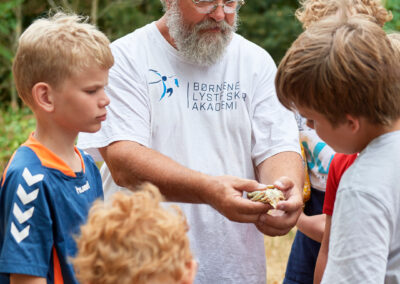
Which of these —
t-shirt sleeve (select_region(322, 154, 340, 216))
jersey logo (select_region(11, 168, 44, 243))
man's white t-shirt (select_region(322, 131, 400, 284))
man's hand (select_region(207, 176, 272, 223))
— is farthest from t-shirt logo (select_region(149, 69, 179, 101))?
man's white t-shirt (select_region(322, 131, 400, 284))

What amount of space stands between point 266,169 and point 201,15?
2.95 ft

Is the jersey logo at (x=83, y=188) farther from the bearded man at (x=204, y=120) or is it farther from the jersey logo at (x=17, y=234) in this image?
the bearded man at (x=204, y=120)

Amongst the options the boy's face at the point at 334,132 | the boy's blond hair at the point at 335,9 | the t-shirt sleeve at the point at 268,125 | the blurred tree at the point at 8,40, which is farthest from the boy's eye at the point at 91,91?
the blurred tree at the point at 8,40

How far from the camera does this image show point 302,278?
3.51 m

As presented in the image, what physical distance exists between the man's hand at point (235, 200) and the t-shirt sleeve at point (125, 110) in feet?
1.62

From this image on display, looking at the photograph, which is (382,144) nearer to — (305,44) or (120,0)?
(305,44)

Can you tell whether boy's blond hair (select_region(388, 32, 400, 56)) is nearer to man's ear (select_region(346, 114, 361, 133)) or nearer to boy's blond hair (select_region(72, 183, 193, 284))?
man's ear (select_region(346, 114, 361, 133))

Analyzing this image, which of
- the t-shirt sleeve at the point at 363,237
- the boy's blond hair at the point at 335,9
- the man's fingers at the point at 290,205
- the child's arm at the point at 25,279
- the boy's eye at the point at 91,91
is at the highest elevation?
the boy's blond hair at the point at 335,9

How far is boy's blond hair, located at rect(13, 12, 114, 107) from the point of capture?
8.60ft

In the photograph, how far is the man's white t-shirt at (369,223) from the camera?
204cm

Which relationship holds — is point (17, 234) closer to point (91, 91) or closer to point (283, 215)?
point (91, 91)

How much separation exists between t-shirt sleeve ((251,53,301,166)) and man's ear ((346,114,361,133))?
3.78 feet

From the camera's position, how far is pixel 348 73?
213cm

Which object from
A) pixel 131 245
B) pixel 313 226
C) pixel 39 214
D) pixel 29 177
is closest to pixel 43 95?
pixel 29 177
